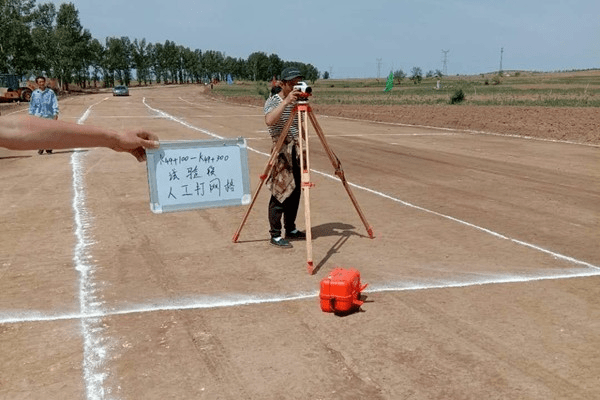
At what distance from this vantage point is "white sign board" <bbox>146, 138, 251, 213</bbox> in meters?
5.55

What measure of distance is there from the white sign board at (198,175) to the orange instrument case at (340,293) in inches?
53.2

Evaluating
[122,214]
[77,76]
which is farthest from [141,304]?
[77,76]

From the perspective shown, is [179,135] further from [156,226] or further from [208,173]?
[208,173]

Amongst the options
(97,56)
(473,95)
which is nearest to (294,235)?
(473,95)

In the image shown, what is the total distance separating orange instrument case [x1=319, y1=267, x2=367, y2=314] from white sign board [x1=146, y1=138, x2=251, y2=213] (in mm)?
1351

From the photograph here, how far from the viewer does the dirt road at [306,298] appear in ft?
13.5

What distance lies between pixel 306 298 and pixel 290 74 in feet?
9.03

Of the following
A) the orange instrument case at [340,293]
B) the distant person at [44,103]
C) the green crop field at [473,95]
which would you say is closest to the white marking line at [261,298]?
the orange instrument case at [340,293]

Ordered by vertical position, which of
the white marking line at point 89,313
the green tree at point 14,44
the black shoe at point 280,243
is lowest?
the white marking line at point 89,313

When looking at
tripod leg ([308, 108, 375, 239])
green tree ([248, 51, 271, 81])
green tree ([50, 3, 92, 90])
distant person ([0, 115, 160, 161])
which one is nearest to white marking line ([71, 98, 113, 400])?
distant person ([0, 115, 160, 161])

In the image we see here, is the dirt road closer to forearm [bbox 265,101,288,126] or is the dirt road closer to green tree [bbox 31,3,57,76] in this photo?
forearm [bbox 265,101,288,126]

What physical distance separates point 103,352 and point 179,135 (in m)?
17.5

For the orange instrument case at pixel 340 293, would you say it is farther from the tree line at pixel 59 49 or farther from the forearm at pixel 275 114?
the tree line at pixel 59 49

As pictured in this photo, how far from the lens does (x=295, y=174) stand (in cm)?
734
